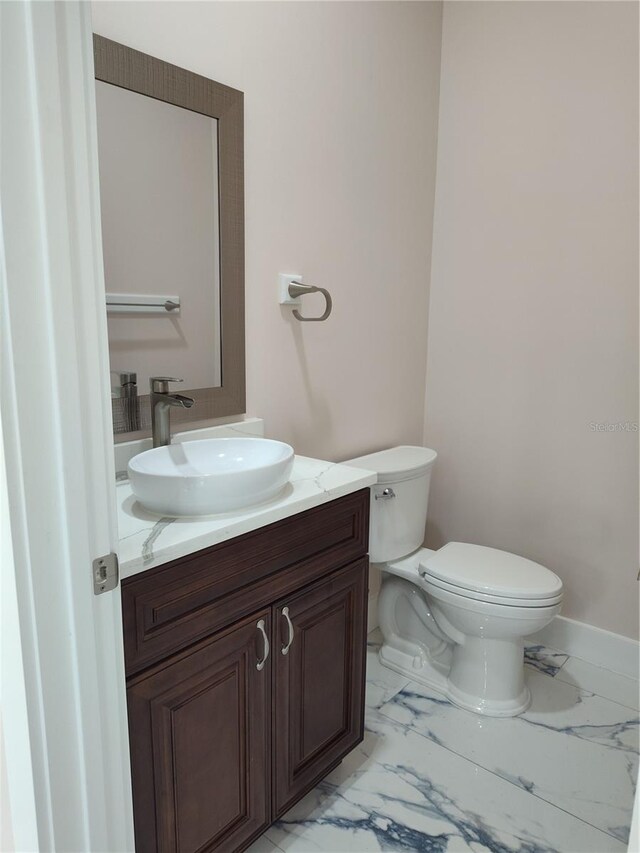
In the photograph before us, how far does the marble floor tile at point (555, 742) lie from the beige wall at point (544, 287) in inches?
14.9

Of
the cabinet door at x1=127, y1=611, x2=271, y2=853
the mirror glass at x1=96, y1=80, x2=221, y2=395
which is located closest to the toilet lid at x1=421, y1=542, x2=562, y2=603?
the cabinet door at x1=127, y1=611, x2=271, y2=853

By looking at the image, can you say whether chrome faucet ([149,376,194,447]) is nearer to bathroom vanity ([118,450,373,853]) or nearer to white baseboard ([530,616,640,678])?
bathroom vanity ([118,450,373,853])

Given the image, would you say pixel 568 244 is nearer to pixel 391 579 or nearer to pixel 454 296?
pixel 454 296

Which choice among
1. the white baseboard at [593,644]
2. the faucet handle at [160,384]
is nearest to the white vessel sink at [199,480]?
the faucet handle at [160,384]

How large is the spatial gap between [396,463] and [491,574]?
481 mm

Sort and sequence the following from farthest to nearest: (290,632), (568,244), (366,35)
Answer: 1. (568,244)
2. (366,35)
3. (290,632)

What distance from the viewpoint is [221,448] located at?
4.95 ft

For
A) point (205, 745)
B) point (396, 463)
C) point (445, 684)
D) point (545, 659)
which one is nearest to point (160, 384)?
point (205, 745)

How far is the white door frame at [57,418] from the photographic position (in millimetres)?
675

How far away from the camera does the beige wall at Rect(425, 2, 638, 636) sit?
6.67ft

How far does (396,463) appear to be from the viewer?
2.08 m

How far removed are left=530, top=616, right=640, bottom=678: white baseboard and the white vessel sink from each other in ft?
5.08

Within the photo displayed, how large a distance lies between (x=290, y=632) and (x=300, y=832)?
1.95 feet

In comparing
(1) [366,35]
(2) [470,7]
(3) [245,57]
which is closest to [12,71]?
(3) [245,57]
